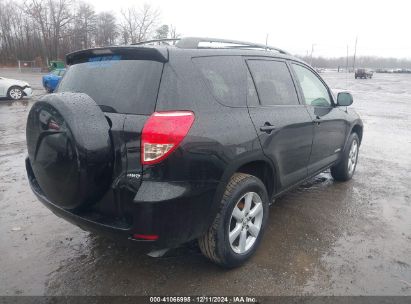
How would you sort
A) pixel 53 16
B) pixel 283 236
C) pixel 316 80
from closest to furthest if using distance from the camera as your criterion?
pixel 283 236, pixel 316 80, pixel 53 16

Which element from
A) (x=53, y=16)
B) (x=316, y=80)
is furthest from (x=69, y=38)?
(x=316, y=80)

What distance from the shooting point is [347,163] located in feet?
16.8

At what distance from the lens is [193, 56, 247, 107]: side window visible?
2.70 meters

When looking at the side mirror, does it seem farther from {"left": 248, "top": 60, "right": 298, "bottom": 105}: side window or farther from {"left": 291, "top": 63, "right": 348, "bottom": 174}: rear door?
{"left": 248, "top": 60, "right": 298, "bottom": 105}: side window

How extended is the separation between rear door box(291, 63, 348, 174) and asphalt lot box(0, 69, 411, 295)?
1.99 ft

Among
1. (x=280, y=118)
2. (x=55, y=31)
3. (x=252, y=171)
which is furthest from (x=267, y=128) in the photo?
(x=55, y=31)

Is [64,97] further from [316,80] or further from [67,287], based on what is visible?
[316,80]

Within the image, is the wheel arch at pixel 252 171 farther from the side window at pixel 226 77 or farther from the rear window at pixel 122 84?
the rear window at pixel 122 84

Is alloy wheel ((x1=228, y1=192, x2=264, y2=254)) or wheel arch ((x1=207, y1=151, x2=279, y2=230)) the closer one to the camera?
wheel arch ((x1=207, y1=151, x2=279, y2=230))

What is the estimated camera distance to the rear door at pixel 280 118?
121 inches

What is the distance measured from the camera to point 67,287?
2719 millimetres

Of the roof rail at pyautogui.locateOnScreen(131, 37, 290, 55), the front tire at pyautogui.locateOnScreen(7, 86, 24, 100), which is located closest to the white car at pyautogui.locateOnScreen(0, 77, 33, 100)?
the front tire at pyautogui.locateOnScreen(7, 86, 24, 100)

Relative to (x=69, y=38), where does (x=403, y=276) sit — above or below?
below

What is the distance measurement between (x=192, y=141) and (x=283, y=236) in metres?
1.76
